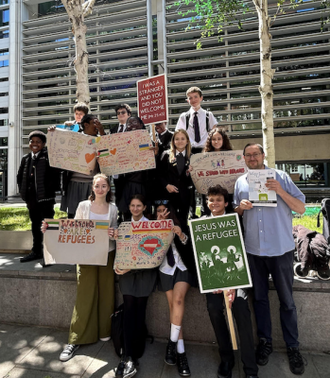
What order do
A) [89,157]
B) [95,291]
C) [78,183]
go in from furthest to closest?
[78,183]
[89,157]
[95,291]

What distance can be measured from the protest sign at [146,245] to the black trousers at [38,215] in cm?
196

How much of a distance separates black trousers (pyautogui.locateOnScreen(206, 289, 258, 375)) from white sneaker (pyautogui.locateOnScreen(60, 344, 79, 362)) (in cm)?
170

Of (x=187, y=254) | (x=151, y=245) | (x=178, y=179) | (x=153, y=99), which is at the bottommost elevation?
(x=187, y=254)

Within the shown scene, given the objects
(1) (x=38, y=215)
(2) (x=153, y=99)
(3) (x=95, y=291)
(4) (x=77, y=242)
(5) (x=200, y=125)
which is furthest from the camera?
(5) (x=200, y=125)

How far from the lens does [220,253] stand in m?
2.64

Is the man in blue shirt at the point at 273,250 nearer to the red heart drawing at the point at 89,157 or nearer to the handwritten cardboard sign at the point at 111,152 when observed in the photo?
the handwritten cardboard sign at the point at 111,152

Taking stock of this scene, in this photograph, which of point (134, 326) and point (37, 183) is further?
point (37, 183)

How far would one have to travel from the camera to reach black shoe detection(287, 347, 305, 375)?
2654 millimetres

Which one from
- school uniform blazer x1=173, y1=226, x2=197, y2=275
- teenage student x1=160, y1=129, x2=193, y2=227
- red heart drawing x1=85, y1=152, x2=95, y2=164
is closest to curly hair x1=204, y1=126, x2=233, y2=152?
teenage student x1=160, y1=129, x2=193, y2=227

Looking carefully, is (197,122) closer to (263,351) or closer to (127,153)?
(127,153)

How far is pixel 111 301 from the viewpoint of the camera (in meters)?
3.26

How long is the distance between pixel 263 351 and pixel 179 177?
2264 mm

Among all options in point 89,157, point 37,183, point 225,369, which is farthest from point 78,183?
point 225,369

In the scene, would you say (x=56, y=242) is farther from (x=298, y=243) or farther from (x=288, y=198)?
(x=298, y=243)
